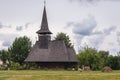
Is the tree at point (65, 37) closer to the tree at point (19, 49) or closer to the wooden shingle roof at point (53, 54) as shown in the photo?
the tree at point (19, 49)

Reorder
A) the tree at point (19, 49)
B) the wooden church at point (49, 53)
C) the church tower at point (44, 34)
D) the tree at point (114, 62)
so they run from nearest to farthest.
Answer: the tree at point (114, 62) → the wooden church at point (49, 53) → the church tower at point (44, 34) → the tree at point (19, 49)

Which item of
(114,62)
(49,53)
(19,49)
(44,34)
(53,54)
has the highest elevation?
(44,34)

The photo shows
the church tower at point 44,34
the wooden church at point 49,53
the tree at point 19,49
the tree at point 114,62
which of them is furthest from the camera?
the tree at point 19,49

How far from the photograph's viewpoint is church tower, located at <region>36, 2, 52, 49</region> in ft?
282

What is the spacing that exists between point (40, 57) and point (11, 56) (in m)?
24.1

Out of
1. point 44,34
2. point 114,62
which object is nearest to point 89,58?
point 114,62

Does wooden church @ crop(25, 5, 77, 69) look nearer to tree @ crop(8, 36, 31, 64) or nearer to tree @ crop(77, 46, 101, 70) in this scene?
tree @ crop(77, 46, 101, 70)

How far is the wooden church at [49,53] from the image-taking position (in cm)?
8212

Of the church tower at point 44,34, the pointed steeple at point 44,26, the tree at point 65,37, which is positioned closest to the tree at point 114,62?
the church tower at point 44,34

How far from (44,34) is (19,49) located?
60.7 feet

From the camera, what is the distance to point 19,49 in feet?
339

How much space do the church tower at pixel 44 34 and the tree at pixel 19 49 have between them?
17.1 metres

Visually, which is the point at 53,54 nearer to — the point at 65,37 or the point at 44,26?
the point at 44,26

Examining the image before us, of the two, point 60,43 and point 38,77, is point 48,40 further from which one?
point 38,77
